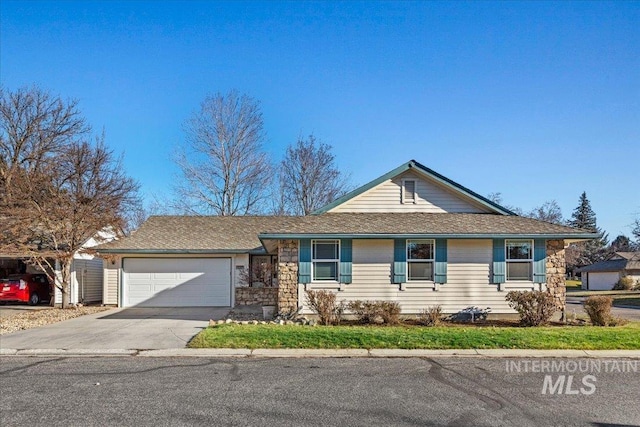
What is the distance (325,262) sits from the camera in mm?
15758

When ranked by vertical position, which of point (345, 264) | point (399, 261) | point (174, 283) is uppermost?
point (399, 261)

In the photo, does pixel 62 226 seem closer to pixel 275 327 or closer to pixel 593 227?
pixel 275 327

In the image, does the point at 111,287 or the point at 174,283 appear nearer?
the point at 174,283

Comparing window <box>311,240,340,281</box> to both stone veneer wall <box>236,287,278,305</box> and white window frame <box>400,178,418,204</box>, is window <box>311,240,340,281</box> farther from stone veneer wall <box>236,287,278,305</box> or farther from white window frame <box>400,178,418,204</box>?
stone veneer wall <box>236,287,278,305</box>

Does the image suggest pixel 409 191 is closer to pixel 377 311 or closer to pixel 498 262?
pixel 498 262

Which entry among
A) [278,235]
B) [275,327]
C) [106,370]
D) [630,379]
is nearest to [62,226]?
[278,235]

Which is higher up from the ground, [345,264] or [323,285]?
[345,264]

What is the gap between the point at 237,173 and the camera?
120ft

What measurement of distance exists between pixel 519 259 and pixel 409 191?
4.15 metres

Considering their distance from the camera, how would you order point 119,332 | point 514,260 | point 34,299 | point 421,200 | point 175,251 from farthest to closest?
1. point 34,299
2. point 175,251
3. point 421,200
4. point 514,260
5. point 119,332

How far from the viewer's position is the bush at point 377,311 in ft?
47.3

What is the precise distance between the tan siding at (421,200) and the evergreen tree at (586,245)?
155 feet

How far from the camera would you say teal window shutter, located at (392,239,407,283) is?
15578 mm

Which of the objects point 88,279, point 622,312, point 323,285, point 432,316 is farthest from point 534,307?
point 88,279
